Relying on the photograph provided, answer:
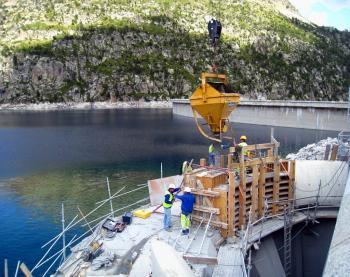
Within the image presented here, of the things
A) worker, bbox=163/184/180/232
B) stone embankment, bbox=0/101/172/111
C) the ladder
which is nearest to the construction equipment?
worker, bbox=163/184/180/232

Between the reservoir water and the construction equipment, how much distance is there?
36.1ft

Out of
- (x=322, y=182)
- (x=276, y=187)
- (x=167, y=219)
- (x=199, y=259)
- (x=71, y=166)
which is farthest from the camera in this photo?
(x=71, y=166)

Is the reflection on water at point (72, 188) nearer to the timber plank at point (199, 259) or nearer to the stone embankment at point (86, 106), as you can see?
the timber plank at point (199, 259)

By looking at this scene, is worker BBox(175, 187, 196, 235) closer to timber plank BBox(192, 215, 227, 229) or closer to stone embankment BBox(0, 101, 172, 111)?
timber plank BBox(192, 215, 227, 229)

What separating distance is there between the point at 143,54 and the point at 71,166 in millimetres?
133730

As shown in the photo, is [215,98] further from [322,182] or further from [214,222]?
[322,182]

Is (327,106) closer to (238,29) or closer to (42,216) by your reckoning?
(42,216)

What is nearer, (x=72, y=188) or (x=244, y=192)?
(x=244, y=192)

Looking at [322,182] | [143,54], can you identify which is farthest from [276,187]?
[143,54]

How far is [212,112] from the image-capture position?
14.5m

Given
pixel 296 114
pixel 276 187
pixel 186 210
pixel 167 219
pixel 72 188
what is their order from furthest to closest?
pixel 296 114 → pixel 72 188 → pixel 276 187 → pixel 167 219 → pixel 186 210

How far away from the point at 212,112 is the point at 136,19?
172882mm

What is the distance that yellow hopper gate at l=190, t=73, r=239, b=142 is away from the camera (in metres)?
13.9

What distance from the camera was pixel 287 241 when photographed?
1602cm
